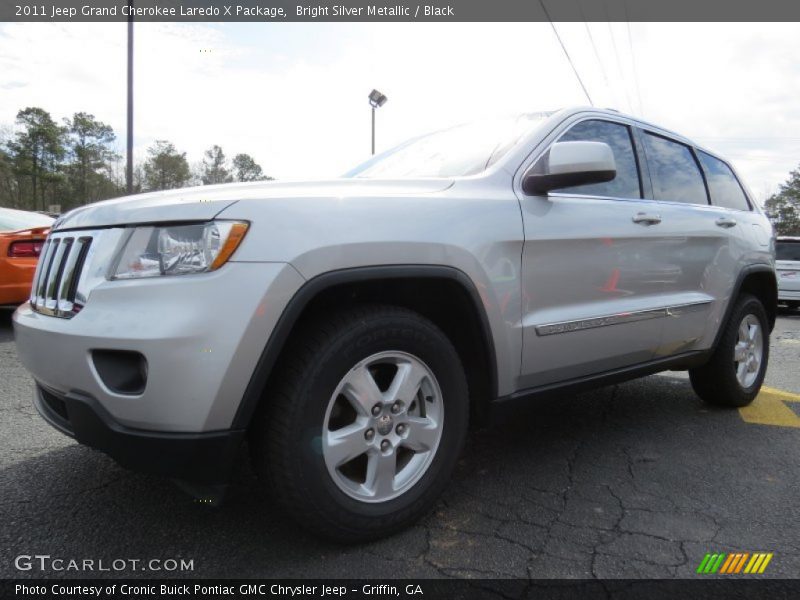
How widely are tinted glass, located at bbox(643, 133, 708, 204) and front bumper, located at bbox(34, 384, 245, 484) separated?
276 centimetres

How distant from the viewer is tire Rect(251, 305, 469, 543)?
1817 mm

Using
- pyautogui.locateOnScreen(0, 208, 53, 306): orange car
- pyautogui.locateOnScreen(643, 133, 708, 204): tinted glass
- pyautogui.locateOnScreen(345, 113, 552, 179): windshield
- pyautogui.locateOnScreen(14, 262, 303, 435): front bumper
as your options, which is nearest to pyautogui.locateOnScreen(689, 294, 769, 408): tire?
pyautogui.locateOnScreen(643, 133, 708, 204): tinted glass

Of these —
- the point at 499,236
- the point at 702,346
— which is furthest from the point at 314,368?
the point at 702,346

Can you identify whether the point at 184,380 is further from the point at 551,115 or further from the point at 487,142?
the point at 551,115

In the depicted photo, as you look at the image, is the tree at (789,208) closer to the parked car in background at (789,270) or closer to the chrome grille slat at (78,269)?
the parked car in background at (789,270)

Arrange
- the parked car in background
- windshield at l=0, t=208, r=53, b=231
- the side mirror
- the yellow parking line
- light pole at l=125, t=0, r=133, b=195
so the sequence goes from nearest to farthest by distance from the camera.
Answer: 1. the side mirror
2. the yellow parking line
3. windshield at l=0, t=208, r=53, b=231
4. the parked car in background
5. light pole at l=125, t=0, r=133, b=195

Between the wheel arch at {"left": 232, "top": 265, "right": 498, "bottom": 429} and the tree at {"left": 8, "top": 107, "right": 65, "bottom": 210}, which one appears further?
the tree at {"left": 8, "top": 107, "right": 65, "bottom": 210}

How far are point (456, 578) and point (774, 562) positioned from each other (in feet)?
3.64

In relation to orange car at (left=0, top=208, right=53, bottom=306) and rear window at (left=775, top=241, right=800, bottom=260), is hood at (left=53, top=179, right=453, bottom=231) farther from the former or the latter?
rear window at (left=775, top=241, right=800, bottom=260)

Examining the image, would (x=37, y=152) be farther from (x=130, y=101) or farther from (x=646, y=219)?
(x=646, y=219)

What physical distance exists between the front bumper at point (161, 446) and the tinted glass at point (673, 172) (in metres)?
2.76

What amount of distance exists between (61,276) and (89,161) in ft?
213

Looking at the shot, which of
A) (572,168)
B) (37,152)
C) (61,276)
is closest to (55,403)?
(61,276)

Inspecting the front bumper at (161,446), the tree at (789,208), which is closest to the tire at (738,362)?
the front bumper at (161,446)
